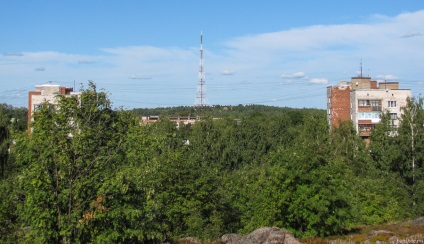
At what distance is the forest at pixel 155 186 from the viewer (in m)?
18.7

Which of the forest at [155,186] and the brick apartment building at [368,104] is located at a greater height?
the brick apartment building at [368,104]

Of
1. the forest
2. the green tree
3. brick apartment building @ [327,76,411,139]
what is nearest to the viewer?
the green tree

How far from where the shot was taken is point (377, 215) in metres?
45.1

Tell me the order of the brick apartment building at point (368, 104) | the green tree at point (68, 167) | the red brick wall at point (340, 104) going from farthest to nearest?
1. the red brick wall at point (340, 104)
2. the brick apartment building at point (368, 104)
3. the green tree at point (68, 167)

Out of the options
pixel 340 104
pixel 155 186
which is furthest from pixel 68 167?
pixel 340 104

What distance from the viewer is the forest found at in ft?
61.3

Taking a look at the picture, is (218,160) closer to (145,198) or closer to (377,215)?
(377,215)

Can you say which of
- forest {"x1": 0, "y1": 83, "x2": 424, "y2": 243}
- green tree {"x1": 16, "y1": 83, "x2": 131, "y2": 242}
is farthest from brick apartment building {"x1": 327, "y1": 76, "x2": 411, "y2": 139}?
green tree {"x1": 16, "y1": 83, "x2": 131, "y2": 242}

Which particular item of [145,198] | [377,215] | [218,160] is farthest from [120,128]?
[218,160]

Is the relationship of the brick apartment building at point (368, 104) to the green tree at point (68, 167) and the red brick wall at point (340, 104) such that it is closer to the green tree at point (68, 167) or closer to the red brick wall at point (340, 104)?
the red brick wall at point (340, 104)

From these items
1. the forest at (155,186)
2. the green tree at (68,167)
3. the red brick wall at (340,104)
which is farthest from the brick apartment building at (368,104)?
the green tree at (68,167)

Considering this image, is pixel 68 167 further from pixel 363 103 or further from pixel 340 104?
pixel 340 104

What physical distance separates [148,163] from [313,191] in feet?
43.9

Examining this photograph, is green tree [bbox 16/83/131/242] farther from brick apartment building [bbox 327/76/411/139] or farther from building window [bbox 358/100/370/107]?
building window [bbox 358/100/370/107]
